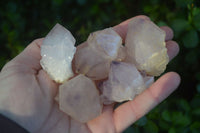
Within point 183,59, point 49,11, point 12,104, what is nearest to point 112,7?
point 49,11

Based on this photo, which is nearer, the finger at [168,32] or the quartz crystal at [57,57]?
the quartz crystal at [57,57]

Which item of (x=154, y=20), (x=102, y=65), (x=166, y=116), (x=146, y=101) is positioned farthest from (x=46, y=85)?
(x=154, y=20)

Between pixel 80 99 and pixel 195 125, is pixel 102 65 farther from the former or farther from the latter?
pixel 195 125

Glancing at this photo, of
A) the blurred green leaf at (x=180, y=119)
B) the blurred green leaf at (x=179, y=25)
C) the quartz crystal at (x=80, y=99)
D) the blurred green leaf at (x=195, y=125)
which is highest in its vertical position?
the blurred green leaf at (x=179, y=25)

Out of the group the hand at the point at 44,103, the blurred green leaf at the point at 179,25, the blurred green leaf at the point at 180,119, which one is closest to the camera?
the hand at the point at 44,103

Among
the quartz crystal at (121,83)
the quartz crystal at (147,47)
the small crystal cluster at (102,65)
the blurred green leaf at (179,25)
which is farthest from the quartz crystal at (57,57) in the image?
the blurred green leaf at (179,25)

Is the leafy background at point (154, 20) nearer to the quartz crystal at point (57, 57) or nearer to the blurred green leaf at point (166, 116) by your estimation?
the blurred green leaf at point (166, 116)

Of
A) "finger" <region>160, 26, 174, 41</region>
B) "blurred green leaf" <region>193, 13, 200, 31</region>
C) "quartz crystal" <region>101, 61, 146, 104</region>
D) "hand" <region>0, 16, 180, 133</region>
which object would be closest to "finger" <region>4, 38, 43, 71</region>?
"hand" <region>0, 16, 180, 133</region>

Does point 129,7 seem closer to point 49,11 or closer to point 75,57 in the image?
point 49,11

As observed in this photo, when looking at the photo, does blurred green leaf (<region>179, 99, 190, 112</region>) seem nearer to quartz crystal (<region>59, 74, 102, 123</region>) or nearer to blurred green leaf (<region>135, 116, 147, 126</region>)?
blurred green leaf (<region>135, 116, 147, 126</region>)
